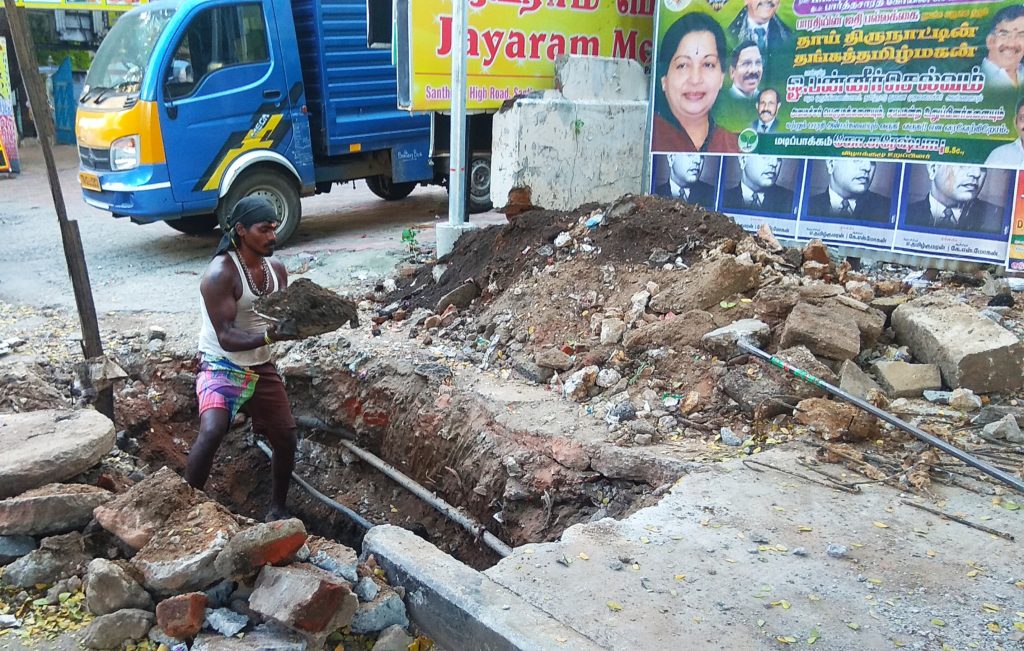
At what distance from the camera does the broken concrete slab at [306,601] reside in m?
2.61

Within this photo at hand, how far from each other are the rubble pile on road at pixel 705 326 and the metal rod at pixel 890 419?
122 millimetres

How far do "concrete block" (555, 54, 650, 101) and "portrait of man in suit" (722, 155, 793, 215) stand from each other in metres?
1.45

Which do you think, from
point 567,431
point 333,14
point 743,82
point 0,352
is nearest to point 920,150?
point 743,82

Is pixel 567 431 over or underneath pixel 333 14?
underneath

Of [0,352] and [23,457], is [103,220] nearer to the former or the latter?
[0,352]

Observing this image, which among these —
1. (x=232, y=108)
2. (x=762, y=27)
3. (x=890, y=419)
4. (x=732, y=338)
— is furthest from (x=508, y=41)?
(x=890, y=419)

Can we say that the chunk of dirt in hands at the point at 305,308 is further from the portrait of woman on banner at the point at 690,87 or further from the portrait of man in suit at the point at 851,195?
the portrait of woman on banner at the point at 690,87

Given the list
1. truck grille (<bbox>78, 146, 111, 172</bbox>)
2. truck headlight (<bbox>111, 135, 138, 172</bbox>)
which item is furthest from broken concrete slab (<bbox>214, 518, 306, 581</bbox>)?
truck grille (<bbox>78, 146, 111, 172</bbox>)

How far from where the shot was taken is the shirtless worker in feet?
12.3

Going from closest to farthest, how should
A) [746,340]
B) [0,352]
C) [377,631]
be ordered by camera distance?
[377,631] < [746,340] < [0,352]

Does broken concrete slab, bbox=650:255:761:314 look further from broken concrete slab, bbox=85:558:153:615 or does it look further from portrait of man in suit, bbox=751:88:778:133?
broken concrete slab, bbox=85:558:153:615

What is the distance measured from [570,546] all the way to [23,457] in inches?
91.2

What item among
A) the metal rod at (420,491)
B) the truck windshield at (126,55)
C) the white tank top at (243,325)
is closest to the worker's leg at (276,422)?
the white tank top at (243,325)

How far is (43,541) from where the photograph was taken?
3.07 meters
